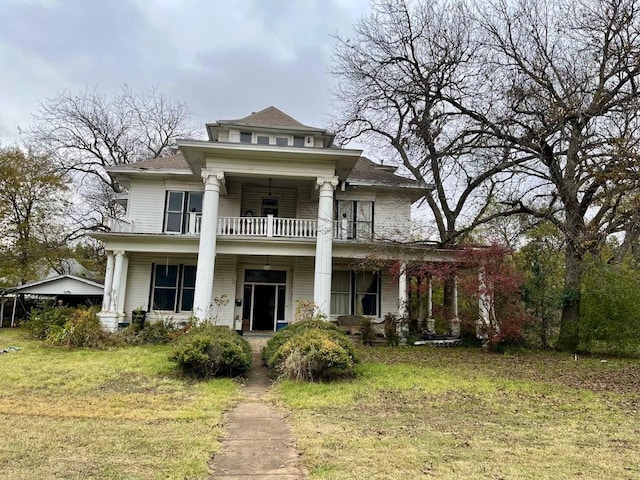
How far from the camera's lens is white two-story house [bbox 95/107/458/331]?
17.4 meters

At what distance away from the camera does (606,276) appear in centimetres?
1541

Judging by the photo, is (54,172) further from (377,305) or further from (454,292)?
(454,292)

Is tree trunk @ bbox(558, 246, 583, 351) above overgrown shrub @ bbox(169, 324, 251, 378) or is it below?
above

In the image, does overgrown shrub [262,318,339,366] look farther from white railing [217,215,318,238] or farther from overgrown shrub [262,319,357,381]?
white railing [217,215,318,238]

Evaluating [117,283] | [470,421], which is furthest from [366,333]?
[117,283]

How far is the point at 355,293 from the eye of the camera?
Result: 19.8m

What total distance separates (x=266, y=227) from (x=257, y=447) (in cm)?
1264

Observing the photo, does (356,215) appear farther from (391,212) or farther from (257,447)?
(257,447)

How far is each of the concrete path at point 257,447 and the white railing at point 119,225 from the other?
40.3 ft

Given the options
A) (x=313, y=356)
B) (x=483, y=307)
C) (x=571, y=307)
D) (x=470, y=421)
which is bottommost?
(x=470, y=421)

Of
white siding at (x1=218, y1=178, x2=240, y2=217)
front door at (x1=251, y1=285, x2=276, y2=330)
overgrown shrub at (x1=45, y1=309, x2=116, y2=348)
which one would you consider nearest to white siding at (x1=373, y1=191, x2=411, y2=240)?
front door at (x1=251, y1=285, x2=276, y2=330)

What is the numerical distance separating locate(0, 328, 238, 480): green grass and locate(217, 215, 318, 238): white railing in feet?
22.7

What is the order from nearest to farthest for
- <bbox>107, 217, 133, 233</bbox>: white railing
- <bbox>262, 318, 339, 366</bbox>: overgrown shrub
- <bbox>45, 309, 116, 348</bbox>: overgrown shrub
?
<bbox>262, 318, 339, 366</bbox>: overgrown shrub → <bbox>45, 309, 116, 348</bbox>: overgrown shrub → <bbox>107, 217, 133, 233</bbox>: white railing

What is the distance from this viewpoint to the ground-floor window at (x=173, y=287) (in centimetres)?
1914
